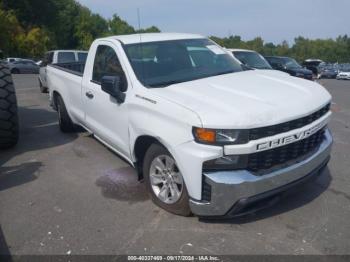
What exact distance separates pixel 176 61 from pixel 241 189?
1.99 m

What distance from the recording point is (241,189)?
11.1 feet

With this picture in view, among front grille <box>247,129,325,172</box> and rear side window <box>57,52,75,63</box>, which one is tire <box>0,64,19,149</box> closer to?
front grille <box>247,129,325,172</box>

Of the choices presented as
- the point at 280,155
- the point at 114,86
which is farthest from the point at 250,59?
the point at 280,155

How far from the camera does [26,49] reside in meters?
47.1

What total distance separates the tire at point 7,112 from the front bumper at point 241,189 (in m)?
3.64

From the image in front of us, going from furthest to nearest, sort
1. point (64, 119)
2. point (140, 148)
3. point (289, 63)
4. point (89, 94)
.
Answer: point (289, 63) → point (64, 119) → point (89, 94) → point (140, 148)

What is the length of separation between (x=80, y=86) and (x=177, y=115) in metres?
2.68

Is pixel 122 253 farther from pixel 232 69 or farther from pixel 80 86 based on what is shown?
pixel 80 86

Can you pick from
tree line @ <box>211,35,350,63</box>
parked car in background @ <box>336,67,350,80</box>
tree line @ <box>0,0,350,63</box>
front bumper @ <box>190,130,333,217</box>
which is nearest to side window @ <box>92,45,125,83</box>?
front bumper @ <box>190,130,333,217</box>

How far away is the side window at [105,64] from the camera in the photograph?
4.79 meters

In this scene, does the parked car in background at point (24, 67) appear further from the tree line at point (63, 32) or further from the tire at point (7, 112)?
the tire at point (7, 112)

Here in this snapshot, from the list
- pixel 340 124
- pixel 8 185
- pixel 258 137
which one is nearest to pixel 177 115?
pixel 258 137

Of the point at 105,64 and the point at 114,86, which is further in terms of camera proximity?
the point at 105,64

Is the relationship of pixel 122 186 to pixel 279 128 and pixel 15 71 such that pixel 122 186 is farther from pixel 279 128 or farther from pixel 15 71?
pixel 15 71
